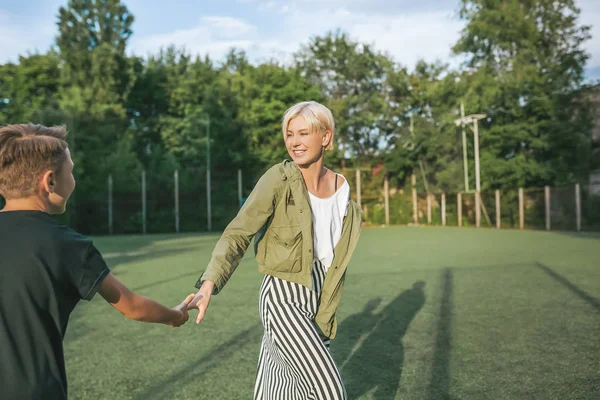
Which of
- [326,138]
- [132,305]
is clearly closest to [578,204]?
[326,138]

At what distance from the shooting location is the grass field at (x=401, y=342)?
181 inches

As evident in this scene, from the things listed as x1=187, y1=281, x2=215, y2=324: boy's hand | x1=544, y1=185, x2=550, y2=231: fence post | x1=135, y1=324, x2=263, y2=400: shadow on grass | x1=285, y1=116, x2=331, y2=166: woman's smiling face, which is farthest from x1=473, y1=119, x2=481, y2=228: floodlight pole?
x1=187, y1=281, x2=215, y2=324: boy's hand

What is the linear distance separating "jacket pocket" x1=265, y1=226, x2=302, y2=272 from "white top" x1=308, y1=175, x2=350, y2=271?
13 centimetres

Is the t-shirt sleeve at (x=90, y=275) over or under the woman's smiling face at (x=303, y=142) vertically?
under

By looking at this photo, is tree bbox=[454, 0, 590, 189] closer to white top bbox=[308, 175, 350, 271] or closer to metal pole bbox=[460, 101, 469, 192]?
metal pole bbox=[460, 101, 469, 192]

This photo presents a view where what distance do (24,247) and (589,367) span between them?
460cm

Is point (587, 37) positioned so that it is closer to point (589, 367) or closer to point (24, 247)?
point (589, 367)

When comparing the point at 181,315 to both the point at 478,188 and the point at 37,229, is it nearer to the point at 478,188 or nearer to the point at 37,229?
the point at 37,229

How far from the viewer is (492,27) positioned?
142 feet

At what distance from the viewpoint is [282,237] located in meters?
2.93

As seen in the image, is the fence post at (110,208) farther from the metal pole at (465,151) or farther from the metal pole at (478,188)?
the metal pole at (465,151)

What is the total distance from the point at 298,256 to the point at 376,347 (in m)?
3.26

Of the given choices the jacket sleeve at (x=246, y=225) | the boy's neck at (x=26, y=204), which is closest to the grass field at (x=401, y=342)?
the jacket sleeve at (x=246, y=225)

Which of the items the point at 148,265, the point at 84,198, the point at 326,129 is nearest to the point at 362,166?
the point at 84,198
